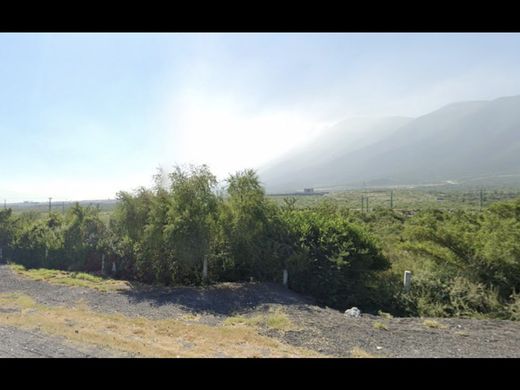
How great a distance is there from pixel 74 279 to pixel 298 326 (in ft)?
30.6

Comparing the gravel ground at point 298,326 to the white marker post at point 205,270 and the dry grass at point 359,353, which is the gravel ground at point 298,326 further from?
the white marker post at point 205,270

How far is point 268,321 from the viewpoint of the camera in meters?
7.55

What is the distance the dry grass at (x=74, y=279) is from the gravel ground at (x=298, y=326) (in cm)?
56

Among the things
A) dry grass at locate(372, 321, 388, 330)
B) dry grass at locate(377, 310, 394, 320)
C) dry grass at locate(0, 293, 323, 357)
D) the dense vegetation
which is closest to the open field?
the dense vegetation

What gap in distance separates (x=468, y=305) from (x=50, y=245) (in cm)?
1700

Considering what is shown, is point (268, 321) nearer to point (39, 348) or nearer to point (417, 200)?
point (39, 348)

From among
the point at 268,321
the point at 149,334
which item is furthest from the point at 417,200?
the point at 149,334

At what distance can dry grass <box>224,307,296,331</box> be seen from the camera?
7199mm

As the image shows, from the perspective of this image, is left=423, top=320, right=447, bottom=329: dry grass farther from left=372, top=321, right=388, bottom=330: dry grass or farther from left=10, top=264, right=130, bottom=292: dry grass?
left=10, top=264, right=130, bottom=292: dry grass

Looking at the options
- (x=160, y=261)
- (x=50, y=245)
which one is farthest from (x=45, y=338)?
(x=50, y=245)

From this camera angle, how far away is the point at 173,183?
11188 mm

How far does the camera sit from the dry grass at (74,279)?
11.2 meters

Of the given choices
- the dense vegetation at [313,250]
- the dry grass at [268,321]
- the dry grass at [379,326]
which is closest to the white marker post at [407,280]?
the dense vegetation at [313,250]
